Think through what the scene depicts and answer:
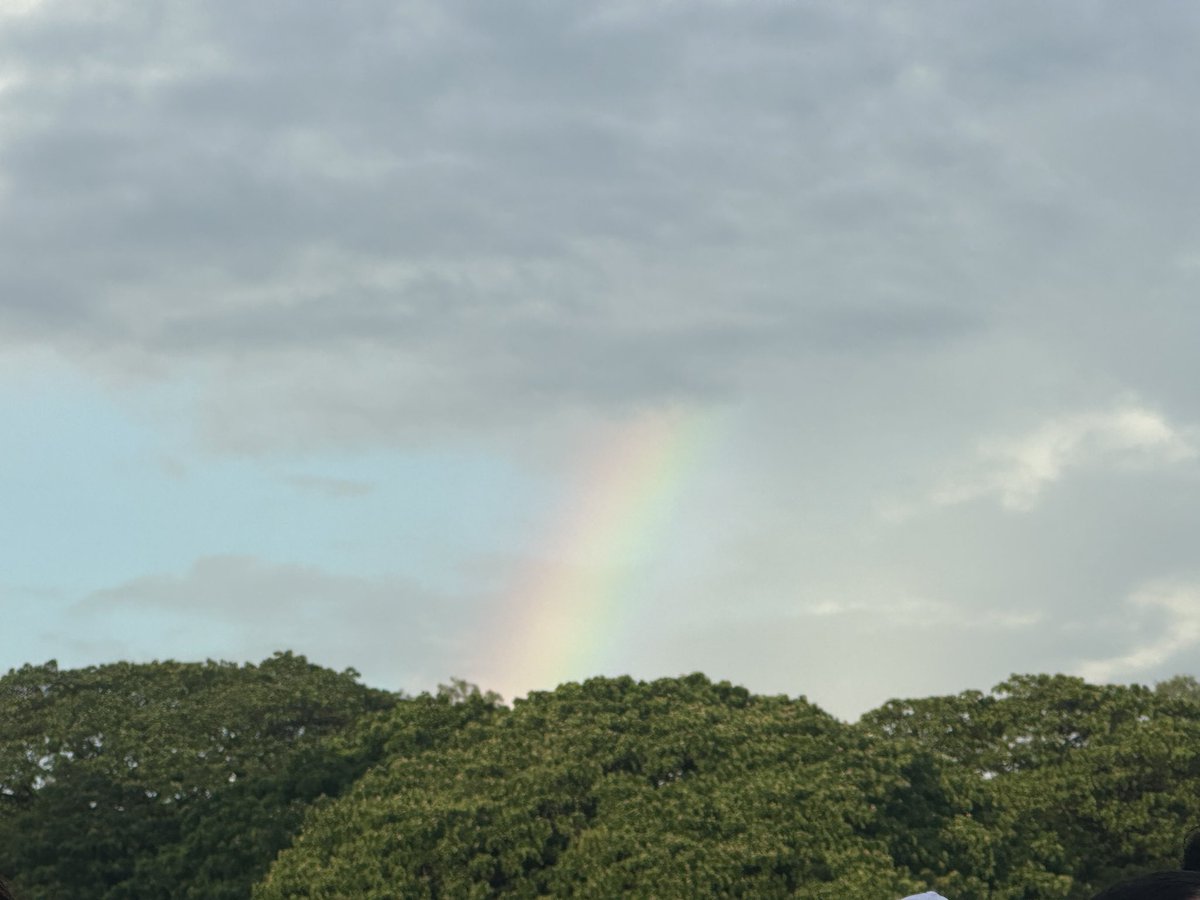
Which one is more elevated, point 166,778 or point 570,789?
point 166,778

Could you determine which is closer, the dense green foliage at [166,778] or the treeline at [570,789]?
the treeline at [570,789]

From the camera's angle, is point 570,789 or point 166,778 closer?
point 570,789

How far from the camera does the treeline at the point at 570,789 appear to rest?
2014cm

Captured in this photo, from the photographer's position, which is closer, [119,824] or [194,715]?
[119,824]

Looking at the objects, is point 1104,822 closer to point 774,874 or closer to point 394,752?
point 774,874

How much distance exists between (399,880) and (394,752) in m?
3.73

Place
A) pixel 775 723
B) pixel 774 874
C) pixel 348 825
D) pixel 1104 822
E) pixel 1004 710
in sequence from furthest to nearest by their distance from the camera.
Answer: pixel 1004 710 < pixel 1104 822 < pixel 775 723 < pixel 348 825 < pixel 774 874

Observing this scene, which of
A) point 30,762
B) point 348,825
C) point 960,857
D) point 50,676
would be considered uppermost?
point 50,676

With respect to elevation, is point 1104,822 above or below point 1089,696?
below

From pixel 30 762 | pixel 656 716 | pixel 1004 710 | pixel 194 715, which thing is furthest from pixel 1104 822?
pixel 30 762

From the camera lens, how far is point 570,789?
69.7 feet

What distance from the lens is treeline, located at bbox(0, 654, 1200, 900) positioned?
20.1 metres

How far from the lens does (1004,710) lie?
90.9 ft

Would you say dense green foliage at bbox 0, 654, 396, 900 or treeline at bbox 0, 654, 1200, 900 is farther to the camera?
dense green foliage at bbox 0, 654, 396, 900
